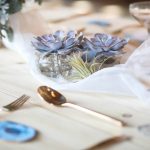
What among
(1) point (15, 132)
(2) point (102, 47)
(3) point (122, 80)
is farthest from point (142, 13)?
(1) point (15, 132)

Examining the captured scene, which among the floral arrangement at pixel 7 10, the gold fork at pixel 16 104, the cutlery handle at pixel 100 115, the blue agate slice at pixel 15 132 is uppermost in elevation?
the floral arrangement at pixel 7 10

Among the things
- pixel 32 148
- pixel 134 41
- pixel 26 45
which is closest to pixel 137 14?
pixel 134 41

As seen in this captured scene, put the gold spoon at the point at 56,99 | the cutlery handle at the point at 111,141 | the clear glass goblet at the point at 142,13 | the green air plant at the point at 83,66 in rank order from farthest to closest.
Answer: the clear glass goblet at the point at 142,13 → the green air plant at the point at 83,66 → the gold spoon at the point at 56,99 → the cutlery handle at the point at 111,141

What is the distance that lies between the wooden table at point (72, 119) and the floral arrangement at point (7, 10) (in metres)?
0.22

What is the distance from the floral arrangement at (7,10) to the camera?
1.12 metres

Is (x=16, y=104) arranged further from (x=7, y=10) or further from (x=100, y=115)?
(x=7, y=10)

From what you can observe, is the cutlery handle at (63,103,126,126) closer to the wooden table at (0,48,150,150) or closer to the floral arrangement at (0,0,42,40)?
the wooden table at (0,48,150,150)

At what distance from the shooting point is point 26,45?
1.18 m

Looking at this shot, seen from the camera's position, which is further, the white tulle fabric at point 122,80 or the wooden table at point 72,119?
the white tulle fabric at point 122,80

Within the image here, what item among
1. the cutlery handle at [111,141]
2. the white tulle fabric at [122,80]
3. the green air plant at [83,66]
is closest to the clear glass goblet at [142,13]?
the white tulle fabric at [122,80]

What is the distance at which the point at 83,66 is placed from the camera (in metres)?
0.95

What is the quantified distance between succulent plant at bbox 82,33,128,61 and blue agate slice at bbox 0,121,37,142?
30 centimetres

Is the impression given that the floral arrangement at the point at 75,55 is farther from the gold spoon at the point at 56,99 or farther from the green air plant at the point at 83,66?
the gold spoon at the point at 56,99

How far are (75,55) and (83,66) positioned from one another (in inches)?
1.4
